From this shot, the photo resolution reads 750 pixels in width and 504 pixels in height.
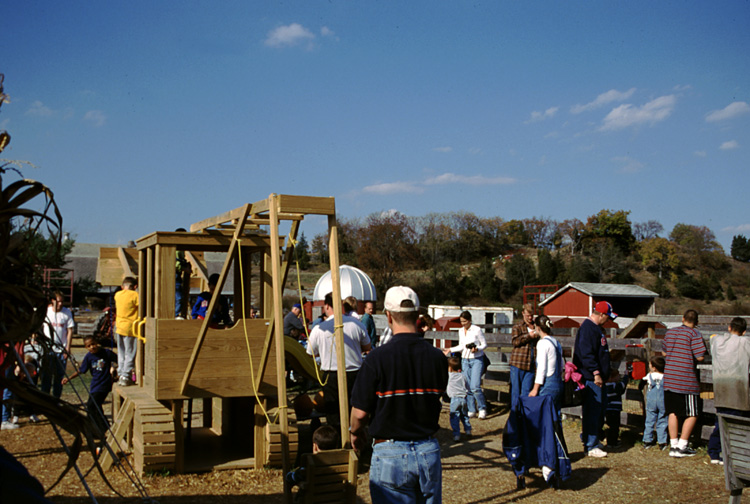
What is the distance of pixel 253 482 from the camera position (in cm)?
696

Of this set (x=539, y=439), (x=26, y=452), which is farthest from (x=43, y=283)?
(x=26, y=452)

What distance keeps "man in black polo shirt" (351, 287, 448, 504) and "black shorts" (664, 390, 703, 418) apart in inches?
230

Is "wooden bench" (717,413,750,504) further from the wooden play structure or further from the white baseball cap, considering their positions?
the wooden play structure

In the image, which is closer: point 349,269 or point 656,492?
point 656,492

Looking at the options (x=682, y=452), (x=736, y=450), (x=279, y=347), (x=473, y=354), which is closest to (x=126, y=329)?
(x=279, y=347)

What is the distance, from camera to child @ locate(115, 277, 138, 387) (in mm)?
8883

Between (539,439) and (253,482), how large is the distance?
10.4 feet

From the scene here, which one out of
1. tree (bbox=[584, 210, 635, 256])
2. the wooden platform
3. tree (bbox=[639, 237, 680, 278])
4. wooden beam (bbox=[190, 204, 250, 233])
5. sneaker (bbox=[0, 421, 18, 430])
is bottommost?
sneaker (bbox=[0, 421, 18, 430])

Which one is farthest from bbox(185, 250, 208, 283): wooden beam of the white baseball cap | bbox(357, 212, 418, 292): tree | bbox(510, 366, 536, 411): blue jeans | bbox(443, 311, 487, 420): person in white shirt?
bbox(357, 212, 418, 292): tree

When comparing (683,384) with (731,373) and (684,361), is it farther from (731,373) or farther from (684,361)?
(731,373)

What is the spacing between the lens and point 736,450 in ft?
16.6

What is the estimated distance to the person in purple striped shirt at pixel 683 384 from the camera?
27.1 ft

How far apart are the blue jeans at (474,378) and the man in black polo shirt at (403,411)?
7266mm

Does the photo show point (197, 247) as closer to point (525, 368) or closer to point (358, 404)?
point (358, 404)
